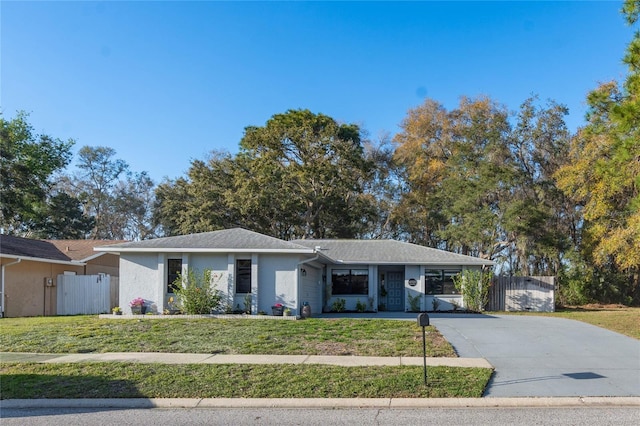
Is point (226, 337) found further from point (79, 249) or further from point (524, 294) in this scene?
point (79, 249)

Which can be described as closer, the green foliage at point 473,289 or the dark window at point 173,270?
the dark window at point 173,270

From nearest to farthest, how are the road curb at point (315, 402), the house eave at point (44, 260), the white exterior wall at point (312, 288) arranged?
the road curb at point (315, 402) → the house eave at point (44, 260) → the white exterior wall at point (312, 288)

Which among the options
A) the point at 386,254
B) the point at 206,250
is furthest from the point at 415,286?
the point at 206,250

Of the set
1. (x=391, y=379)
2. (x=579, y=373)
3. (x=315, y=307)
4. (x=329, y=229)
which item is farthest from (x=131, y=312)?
(x=329, y=229)

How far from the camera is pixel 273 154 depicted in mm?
36125

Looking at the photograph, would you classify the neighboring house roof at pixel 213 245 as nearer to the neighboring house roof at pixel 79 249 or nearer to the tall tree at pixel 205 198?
the neighboring house roof at pixel 79 249

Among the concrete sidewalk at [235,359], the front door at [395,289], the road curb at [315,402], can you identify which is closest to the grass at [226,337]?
the concrete sidewalk at [235,359]

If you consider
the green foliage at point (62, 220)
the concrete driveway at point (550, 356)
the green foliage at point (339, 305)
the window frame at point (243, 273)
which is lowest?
the green foliage at point (339, 305)

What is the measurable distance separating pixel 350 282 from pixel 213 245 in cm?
749

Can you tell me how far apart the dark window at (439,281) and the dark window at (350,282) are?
8.90 feet

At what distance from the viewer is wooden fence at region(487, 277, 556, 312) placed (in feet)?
80.0

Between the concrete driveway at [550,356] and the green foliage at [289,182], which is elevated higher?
the green foliage at [289,182]

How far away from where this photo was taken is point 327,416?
6.84m

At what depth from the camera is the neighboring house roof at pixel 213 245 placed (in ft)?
59.4
